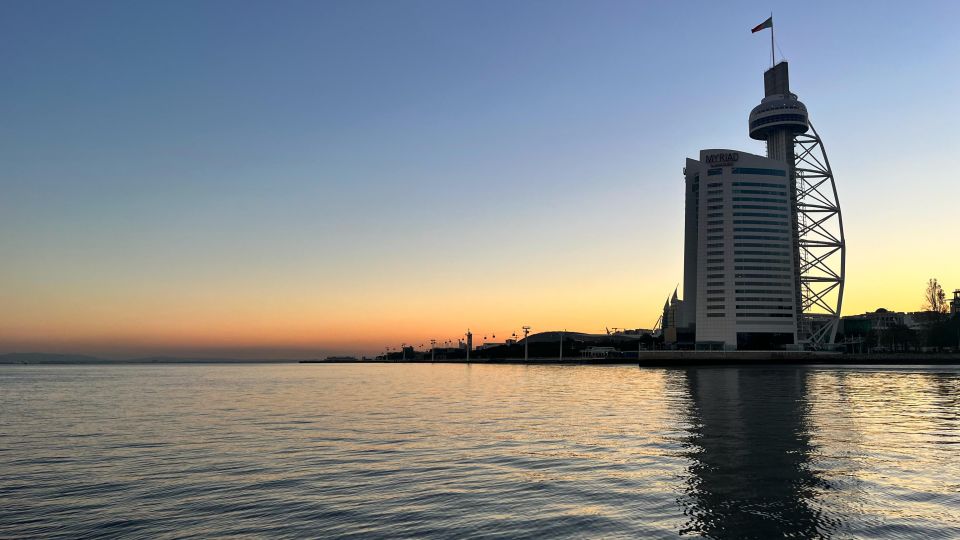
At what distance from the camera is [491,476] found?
27.1 m

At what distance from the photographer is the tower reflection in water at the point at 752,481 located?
62.2ft

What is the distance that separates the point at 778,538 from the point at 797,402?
53.1 metres

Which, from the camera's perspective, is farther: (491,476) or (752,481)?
(491,476)

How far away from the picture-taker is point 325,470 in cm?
2912

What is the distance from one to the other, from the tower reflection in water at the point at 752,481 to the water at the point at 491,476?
10 centimetres

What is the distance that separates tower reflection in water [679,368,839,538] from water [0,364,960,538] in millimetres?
101

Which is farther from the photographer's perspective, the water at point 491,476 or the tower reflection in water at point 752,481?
the water at point 491,476

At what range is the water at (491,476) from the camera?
1958 centimetres

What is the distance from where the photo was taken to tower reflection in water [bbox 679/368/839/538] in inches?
746

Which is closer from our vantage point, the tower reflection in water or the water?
the tower reflection in water

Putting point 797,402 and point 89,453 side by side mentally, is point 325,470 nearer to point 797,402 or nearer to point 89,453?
point 89,453

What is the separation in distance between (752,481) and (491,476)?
34.4ft

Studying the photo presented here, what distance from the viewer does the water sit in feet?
64.2

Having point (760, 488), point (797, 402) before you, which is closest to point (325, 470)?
point (760, 488)
